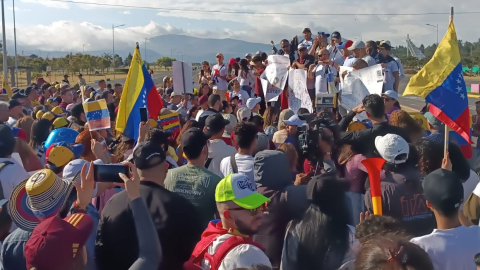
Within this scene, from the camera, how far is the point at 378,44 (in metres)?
11.5

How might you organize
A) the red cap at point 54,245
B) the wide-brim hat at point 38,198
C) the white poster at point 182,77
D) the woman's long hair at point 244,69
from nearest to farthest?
the red cap at point 54,245
the wide-brim hat at point 38,198
the white poster at point 182,77
the woman's long hair at point 244,69

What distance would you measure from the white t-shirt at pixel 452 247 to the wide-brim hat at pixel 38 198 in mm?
2277

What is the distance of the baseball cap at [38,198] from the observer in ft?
10.1

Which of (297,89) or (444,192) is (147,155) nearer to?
(444,192)

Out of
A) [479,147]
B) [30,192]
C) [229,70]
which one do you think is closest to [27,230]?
[30,192]

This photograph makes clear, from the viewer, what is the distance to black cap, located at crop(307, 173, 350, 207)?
329 centimetres

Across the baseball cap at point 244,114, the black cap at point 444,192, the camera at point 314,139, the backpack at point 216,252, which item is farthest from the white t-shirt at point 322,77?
the backpack at point 216,252

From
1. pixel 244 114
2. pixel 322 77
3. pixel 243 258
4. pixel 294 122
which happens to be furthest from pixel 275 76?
pixel 243 258

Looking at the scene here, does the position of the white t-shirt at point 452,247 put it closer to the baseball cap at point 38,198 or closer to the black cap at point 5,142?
the baseball cap at point 38,198

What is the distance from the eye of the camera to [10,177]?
479 cm

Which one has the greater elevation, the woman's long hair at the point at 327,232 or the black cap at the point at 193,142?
the black cap at the point at 193,142

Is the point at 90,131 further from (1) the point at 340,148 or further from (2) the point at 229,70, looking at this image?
(2) the point at 229,70

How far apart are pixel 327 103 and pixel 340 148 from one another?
381cm

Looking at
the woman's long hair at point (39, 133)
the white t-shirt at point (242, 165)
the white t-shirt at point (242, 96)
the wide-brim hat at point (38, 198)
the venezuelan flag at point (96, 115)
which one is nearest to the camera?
the wide-brim hat at point (38, 198)
